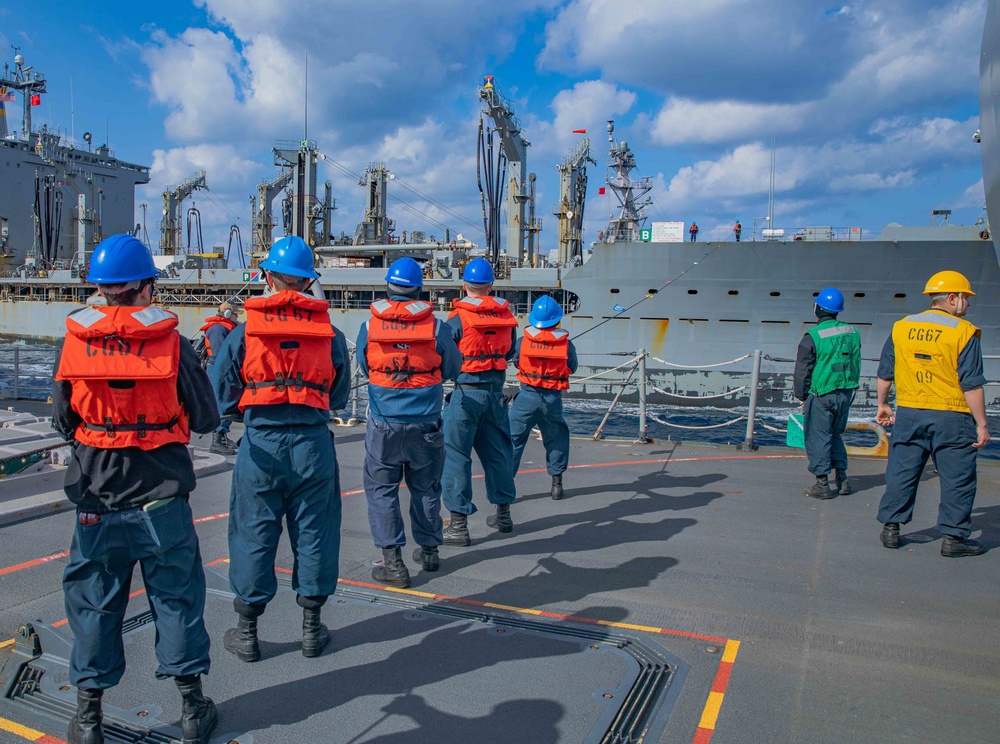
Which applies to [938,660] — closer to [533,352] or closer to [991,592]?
[991,592]

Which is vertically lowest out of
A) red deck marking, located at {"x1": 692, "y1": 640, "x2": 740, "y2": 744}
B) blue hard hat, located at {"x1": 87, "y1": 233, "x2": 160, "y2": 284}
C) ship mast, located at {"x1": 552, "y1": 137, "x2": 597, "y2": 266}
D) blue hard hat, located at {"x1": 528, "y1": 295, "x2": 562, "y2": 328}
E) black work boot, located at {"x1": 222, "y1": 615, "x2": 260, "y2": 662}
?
red deck marking, located at {"x1": 692, "y1": 640, "x2": 740, "y2": 744}

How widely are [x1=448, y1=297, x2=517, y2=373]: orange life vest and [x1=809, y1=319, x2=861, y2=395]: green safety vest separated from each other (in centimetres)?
253

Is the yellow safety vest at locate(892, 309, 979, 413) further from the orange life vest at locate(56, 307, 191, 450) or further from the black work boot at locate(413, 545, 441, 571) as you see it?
the orange life vest at locate(56, 307, 191, 450)

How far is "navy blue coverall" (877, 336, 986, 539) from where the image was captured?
13.1ft

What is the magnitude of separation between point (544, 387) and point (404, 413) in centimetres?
186

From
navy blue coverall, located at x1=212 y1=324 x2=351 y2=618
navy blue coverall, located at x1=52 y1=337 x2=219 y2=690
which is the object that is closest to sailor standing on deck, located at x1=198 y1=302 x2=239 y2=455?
navy blue coverall, located at x1=212 y1=324 x2=351 y2=618

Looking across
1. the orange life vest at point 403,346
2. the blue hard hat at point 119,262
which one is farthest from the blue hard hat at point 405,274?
the blue hard hat at point 119,262

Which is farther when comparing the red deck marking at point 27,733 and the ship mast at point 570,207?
the ship mast at point 570,207

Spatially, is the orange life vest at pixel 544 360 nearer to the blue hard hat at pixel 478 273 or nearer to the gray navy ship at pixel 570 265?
the blue hard hat at pixel 478 273

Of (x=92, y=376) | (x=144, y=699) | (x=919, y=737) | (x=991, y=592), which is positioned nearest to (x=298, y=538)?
(x=144, y=699)

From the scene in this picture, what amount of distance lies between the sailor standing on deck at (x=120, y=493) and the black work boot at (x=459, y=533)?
2132 millimetres

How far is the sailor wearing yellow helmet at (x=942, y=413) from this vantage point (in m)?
3.99

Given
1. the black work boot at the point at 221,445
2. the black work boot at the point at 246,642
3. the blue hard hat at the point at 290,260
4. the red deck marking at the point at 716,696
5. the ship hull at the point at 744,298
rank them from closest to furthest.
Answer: the red deck marking at the point at 716,696
the black work boot at the point at 246,642
the blue hard hat at the point at 290,260
the black work boot at the point at 221,445
the ship hull at the point at 744,298

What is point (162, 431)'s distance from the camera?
222cm
